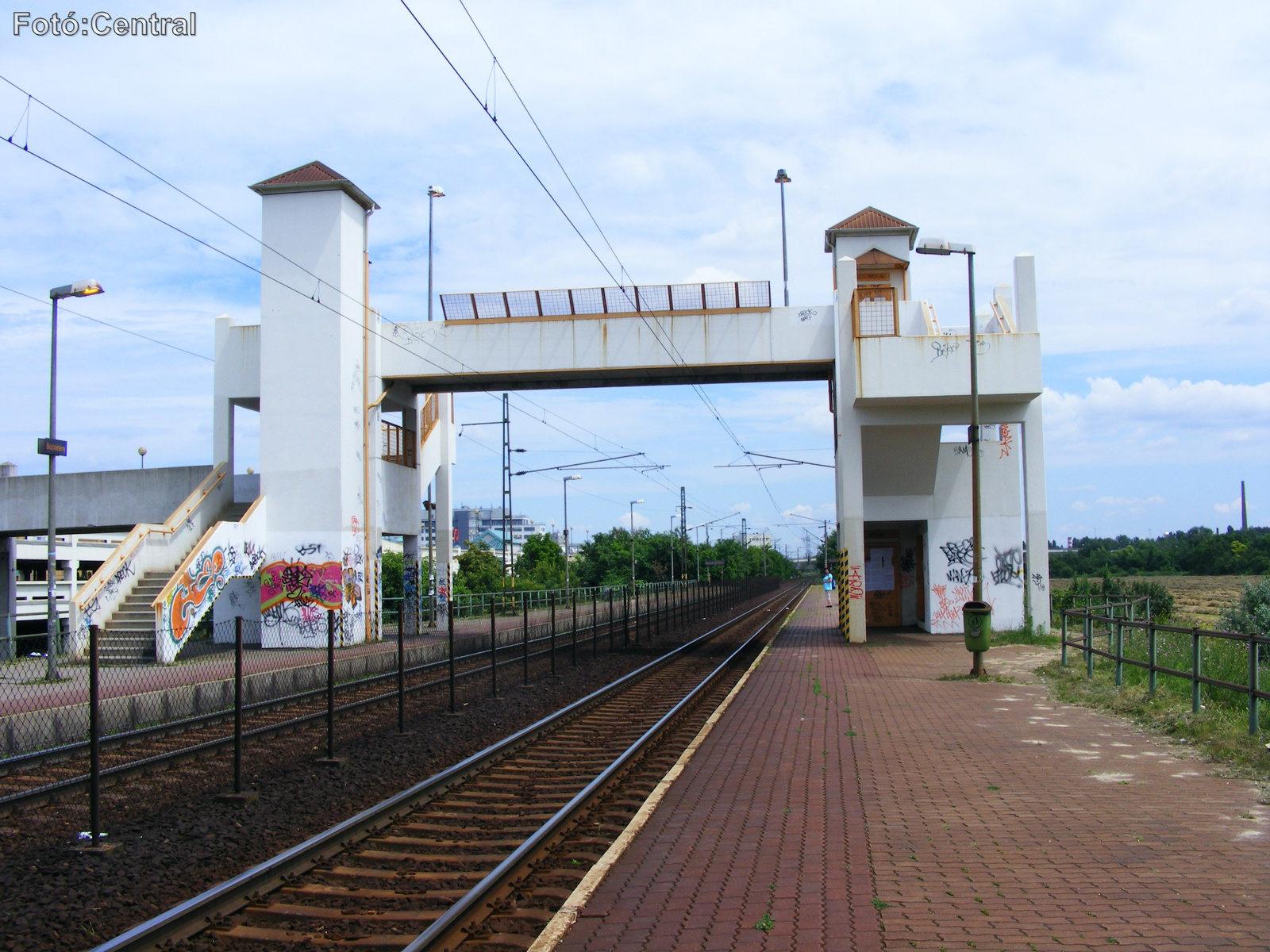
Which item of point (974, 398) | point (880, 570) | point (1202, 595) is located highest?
point (974, 398)

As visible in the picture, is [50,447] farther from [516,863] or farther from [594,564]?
[594,564]

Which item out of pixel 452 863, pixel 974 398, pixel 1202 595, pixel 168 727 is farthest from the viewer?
pixel 1202 595

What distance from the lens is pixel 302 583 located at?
87.8ft

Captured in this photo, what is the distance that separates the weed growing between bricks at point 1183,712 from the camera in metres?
9.41

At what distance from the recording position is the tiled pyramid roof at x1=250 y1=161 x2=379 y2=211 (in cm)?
2703

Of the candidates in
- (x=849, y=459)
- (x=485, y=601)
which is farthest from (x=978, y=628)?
(x=485, y=601)

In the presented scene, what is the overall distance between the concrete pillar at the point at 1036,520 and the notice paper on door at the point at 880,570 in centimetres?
586

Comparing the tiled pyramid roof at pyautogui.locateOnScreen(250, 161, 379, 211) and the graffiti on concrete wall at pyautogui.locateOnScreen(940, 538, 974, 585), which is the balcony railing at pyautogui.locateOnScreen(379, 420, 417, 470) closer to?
the tiled pyramid roof at pyautogui.locateOnScreen(250, 161, 379, 211)

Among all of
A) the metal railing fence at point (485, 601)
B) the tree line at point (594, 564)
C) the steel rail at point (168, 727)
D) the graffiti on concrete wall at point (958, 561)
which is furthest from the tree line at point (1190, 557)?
the steel rail at point (168, 727)

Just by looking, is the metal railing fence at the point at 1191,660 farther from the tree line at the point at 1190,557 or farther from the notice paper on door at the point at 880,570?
the tree line at the point at 1190,557

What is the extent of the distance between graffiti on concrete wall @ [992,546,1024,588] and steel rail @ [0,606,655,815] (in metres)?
16.6

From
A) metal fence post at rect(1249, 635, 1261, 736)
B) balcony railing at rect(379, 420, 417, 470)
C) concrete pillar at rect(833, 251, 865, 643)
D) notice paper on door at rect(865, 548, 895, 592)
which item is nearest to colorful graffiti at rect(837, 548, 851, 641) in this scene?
concrete pillar at rect(833, 251, 865, 643)

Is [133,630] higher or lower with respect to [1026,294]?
lower

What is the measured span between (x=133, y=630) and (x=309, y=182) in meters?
12.5
